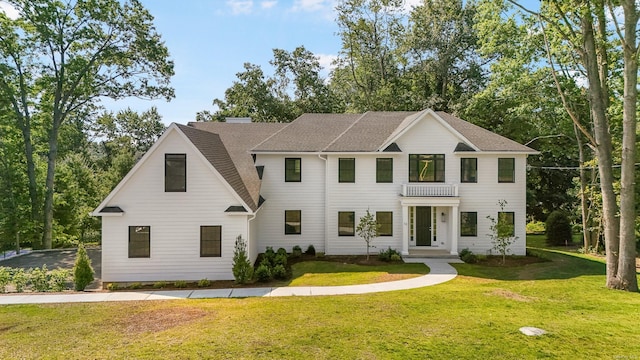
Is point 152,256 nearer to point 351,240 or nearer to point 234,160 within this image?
point 234,160

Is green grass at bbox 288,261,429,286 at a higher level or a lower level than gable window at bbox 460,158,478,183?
lower

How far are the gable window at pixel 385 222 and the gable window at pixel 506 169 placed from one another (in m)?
6.50

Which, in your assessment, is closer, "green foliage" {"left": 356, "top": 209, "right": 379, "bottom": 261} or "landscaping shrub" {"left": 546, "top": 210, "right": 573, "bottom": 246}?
"green foliage" {"left": 356, "top": 209, "right": 379, "bottom": 261}

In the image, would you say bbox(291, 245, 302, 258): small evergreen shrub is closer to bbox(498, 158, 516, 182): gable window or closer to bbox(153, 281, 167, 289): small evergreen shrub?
bbox(153, 281, 167, 289): small evergreen shrub

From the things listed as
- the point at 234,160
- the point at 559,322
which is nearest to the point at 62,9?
the point at 234,160

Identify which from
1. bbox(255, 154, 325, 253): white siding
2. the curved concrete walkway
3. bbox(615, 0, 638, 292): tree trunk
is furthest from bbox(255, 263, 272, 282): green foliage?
bbox(615, 0, 638, 292): tree trunk

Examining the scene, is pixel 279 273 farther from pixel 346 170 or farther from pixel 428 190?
pixel 428 190

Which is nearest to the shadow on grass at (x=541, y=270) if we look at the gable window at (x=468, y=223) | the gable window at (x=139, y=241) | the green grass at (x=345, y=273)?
the green grass at (x=345, y=273)

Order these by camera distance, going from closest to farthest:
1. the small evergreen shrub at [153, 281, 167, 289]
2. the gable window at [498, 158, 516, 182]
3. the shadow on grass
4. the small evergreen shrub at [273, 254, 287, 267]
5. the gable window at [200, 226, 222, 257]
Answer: the small evergreen shrub at [153, 281, 167, 289]
the gable window at [200, 226, 222, 257]
the shadow on grass
the small evergreen shrub at [273, 254, 287, 267]
the gable window at [498, 158, 516, 182]

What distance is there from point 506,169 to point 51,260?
26824mm

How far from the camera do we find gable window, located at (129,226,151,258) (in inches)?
616

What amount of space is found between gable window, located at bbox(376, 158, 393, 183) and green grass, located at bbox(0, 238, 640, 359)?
8391 millimetres

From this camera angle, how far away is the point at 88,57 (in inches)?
1175

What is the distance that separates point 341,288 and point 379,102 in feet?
85.0
